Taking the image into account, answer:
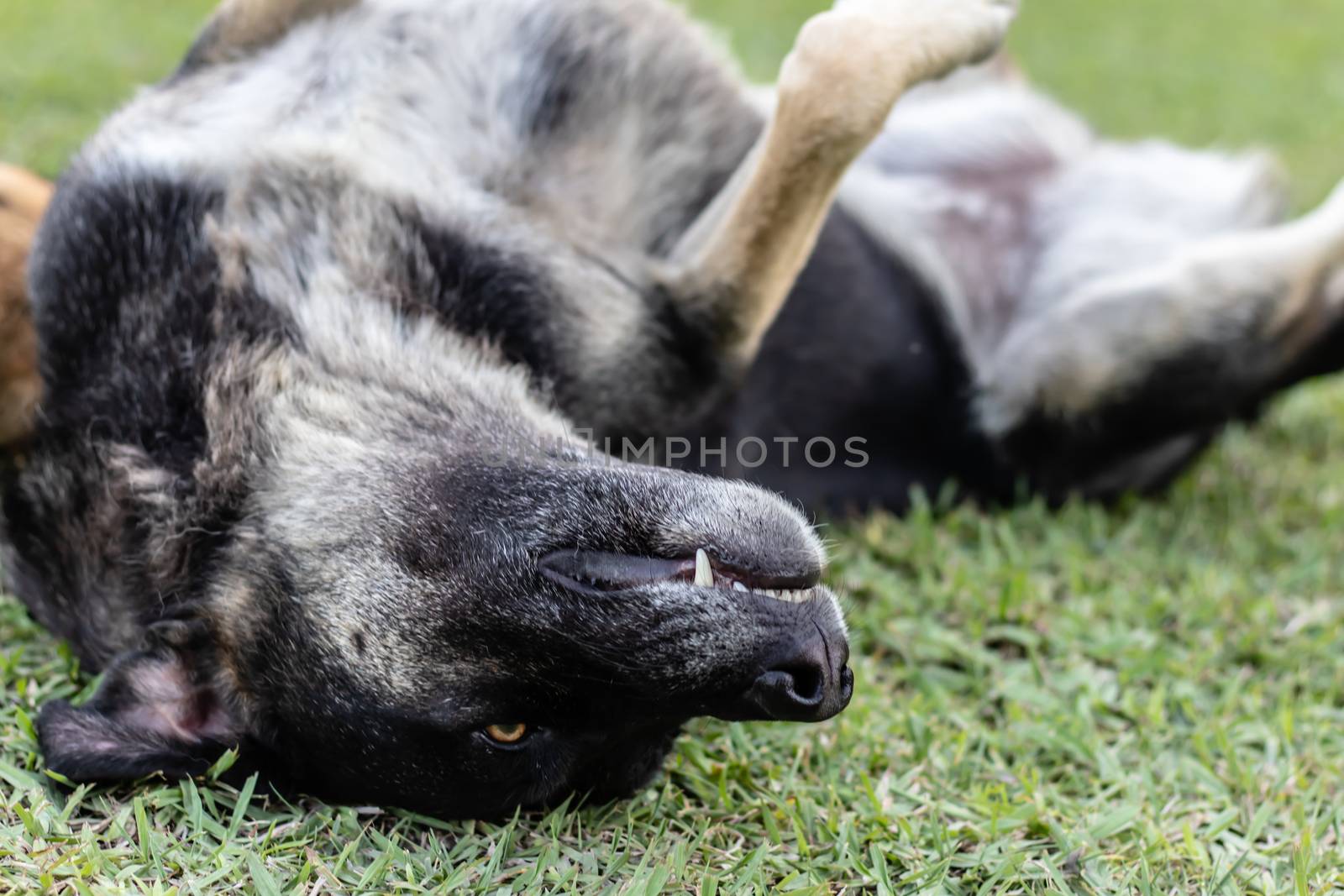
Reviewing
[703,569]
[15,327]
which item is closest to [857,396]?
[703,569]

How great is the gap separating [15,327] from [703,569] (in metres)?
2.63

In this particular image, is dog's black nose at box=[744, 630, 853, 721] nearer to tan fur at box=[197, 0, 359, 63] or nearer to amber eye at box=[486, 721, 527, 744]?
amber eye at box=[486, 721, 527, 744]

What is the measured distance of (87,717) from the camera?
267 cm

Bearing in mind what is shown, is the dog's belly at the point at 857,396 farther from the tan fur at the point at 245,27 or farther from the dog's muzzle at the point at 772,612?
the tan fur at the point at 245,27

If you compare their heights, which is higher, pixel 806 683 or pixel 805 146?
pixel 805 146

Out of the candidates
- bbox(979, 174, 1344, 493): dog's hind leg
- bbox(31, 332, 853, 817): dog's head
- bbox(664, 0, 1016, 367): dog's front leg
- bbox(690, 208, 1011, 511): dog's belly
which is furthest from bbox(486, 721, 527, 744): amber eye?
bbox(979, 174, 1344, 493): dog's hind leg

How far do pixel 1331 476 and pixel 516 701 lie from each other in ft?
12.9

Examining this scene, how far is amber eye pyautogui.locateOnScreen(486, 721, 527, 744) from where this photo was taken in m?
2.43

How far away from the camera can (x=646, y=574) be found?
7.75 feet

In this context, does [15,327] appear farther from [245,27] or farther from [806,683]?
[806,683]

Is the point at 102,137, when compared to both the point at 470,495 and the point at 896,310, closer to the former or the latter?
the point at 470,495

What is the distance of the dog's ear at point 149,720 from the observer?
2.60 m

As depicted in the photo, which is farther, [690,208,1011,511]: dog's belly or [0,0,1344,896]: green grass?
[690,208,1011,511]: dog's belly

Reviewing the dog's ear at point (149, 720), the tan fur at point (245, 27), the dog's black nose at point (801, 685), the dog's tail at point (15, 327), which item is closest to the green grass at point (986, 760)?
the dog's ear at point (149, 720)
